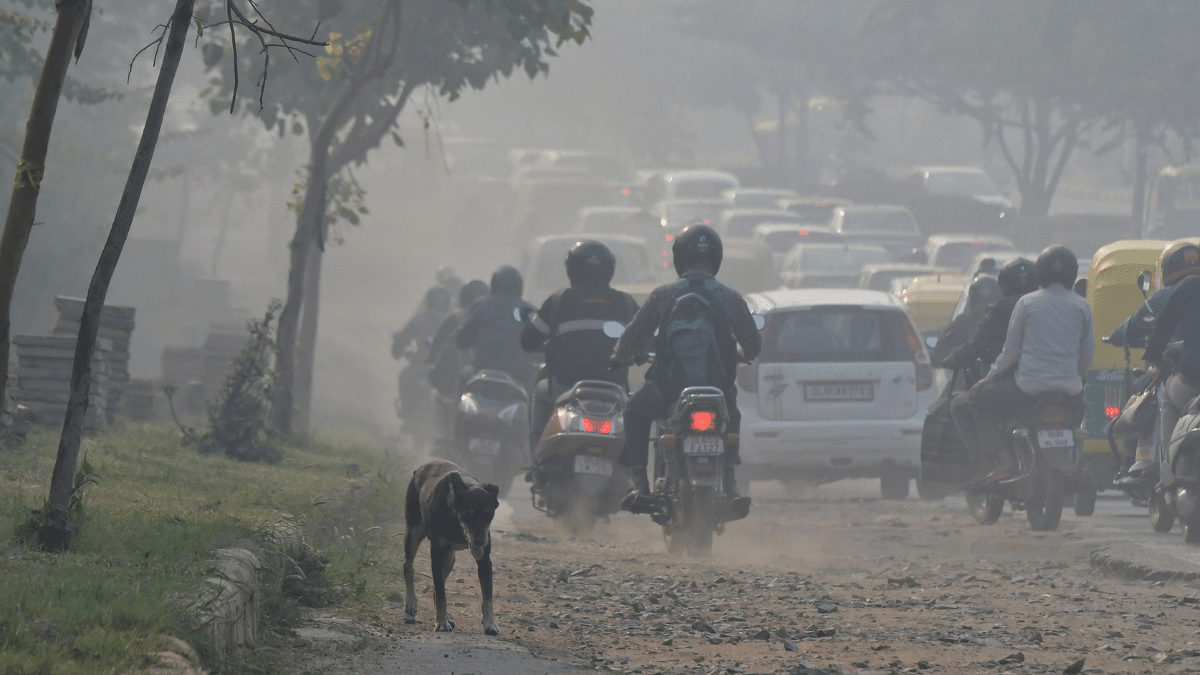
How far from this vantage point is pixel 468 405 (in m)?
12.4

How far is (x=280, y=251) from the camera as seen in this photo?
1702 inches

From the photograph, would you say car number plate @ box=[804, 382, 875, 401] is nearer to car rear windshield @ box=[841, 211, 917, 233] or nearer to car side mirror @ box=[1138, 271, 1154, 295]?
car side mirror @ box=[1138, 271, 1154, 295]

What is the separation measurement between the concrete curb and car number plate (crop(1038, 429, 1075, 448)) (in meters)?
1.23

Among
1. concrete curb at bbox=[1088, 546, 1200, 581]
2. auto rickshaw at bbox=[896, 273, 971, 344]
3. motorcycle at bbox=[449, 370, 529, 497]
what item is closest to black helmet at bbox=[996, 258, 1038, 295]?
concrete curb at bbox=[1088, 546, 1200, 581]

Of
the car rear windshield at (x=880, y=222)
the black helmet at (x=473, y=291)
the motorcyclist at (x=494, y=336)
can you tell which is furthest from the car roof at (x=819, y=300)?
the car rear windshield at (x=880, y=222)

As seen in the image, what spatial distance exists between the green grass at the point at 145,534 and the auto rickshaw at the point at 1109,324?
201 inches

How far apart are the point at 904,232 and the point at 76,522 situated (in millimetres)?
30525

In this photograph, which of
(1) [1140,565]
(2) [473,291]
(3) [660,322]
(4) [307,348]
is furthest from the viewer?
(4) [307,348]

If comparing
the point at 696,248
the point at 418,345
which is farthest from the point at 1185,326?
the point at 418,345

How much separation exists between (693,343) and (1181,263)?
3.40 meters

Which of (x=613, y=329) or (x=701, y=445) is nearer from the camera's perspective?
(x=701, y=445)

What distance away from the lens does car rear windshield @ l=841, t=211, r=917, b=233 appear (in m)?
35.3

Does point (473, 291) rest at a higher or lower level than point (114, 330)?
higher

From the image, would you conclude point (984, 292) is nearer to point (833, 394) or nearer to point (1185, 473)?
point (833, 394)
